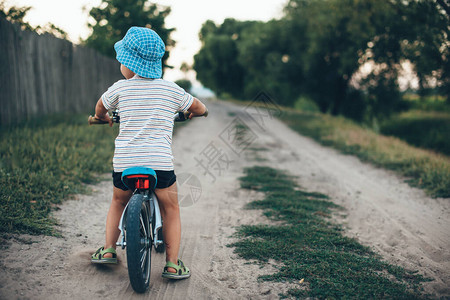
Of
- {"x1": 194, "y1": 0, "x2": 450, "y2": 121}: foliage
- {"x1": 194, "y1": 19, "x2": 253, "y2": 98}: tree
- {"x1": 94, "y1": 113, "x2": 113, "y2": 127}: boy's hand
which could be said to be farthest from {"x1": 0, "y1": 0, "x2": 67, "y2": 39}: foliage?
{"x1": 194, "y1": 19, "x2": 253, "y2": 98}: tree

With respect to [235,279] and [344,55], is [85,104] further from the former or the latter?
[344,55]

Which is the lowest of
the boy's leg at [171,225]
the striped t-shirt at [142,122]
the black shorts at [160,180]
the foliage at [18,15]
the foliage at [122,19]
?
the boy's leg at [171,225]

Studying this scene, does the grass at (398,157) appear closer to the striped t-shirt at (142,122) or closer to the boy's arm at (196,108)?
the boy's arm at (196,108)

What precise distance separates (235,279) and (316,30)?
61.4 feet

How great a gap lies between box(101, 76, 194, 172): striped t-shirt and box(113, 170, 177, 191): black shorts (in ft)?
0.15

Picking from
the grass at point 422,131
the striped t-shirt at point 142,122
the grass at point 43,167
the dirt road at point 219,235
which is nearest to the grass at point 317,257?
the dirt road at point 219,235

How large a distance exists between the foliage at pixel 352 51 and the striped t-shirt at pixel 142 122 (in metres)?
13.7

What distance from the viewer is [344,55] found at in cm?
1847

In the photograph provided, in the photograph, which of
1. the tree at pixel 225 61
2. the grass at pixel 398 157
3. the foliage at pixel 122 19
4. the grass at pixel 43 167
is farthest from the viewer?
the tree at pixel 225 61

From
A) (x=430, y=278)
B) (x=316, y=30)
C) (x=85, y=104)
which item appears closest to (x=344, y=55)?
(x=316, y=30)

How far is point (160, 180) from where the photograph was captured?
277 centimetres

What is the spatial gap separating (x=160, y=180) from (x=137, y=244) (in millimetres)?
517

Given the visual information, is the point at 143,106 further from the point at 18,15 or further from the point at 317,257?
the point at 18,15

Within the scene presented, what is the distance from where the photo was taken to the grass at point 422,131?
46.3ft
